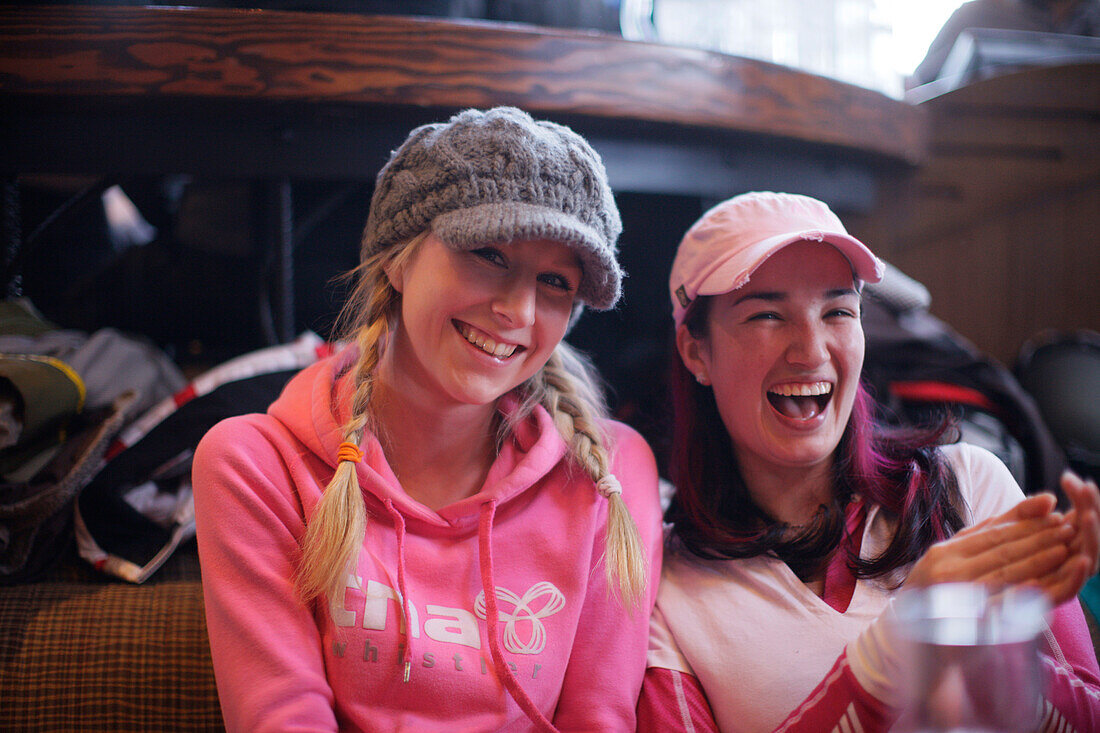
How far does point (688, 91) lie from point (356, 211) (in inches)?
40.0

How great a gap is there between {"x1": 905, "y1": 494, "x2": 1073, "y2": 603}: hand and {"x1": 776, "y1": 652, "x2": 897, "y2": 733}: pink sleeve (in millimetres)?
132

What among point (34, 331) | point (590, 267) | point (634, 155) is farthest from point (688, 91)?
point (34, 331)

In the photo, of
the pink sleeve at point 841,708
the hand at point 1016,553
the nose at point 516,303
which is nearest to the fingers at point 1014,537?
the hand at point 1016,553

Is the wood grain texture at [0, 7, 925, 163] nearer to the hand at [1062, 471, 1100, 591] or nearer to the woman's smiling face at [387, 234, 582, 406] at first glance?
the woman's smiling face at [387, 234, 582, 406]

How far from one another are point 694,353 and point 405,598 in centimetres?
48

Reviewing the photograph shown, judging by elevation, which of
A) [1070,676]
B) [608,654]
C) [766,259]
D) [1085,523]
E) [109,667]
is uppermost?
[766,259]

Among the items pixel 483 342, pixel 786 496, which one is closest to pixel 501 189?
pixel 483 342

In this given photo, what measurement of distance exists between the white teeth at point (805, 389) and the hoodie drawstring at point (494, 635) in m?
0.38

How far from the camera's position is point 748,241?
91 cm

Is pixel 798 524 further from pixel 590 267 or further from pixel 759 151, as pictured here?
pixel 759 151

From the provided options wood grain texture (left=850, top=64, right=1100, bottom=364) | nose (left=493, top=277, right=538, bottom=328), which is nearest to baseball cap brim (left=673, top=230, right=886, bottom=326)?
nose (left=493, top=277, right=538, bottom=328)

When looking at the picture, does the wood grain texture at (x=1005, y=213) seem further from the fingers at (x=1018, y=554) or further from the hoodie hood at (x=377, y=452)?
the fingers at (x=1018, y=554)

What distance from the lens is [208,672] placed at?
1.04 metres

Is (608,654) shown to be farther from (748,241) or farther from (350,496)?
(748,241)
